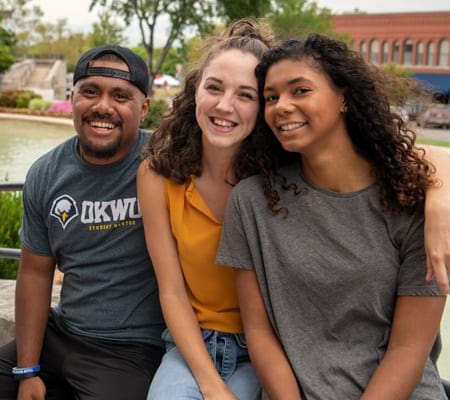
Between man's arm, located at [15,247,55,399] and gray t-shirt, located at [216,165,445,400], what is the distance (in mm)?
911

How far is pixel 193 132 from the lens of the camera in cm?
257

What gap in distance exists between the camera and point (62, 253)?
2650mm

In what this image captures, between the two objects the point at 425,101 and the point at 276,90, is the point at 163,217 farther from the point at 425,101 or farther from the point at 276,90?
the point at 425,101

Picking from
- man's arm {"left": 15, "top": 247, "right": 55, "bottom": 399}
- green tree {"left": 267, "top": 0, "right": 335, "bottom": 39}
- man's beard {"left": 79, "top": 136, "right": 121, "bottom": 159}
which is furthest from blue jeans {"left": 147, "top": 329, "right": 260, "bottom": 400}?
green tree {"left": 267, "top": 0, "right": 335, "bottom": 39}

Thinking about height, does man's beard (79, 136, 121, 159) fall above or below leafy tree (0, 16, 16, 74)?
below

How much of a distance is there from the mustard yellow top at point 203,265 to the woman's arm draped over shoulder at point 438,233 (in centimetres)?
74

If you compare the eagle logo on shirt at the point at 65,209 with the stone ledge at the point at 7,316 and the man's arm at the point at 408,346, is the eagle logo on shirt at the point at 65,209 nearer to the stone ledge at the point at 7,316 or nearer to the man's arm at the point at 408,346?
the stone ledge at the point at 7,316

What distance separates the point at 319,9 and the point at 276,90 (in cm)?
5151

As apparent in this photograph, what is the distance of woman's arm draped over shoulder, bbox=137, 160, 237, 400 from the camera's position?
2.29m

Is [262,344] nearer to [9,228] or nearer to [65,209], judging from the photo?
[65,209]

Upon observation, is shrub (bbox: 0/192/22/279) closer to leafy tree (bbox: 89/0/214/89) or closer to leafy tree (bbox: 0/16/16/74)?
leafy tree (bbox: 89/0/214/89)

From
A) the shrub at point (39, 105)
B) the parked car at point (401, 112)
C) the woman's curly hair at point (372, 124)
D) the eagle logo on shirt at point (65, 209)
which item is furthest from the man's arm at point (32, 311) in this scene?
the shrub at point (39, 105)

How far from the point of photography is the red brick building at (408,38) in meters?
49.0

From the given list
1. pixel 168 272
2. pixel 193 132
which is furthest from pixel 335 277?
pixel 193 132
